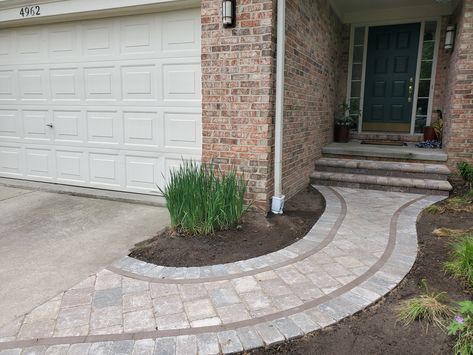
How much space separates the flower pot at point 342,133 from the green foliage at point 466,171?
224 centimetres

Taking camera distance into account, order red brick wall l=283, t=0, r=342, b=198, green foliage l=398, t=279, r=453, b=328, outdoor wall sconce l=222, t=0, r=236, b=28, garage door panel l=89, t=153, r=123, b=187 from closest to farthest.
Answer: green foliage l=398, t=279, r=453, b=328 < outdoor wall sconce l=222, t=0, r=236, b=28 < red brick wall l=283, t=0, r=342, b=198 < garage door panel l=89, t=153, r=123, b=187

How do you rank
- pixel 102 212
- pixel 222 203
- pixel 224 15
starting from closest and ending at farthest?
pixel 222 203
pixel 224 15
pixel 102 212

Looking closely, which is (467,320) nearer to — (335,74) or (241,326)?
(241,326)

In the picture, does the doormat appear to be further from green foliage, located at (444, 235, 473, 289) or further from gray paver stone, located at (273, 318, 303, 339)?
gray paver stone, located at (273, 318, 303, 339)

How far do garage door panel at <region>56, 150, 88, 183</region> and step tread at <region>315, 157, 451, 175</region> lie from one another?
11.6 feet

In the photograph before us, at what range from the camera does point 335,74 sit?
7121 mm

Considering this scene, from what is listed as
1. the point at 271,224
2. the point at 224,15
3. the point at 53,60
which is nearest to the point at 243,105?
the point at 224,15

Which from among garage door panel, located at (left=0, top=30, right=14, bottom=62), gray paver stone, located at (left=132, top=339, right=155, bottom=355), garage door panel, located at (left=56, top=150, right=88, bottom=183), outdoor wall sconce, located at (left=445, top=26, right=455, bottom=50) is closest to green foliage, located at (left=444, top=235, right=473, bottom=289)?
gray paver stone, located at (left=132, top=339, right=155, bottom=355)

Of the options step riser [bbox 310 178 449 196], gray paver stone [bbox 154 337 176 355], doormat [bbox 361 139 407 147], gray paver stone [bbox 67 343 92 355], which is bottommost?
gray paver stone [bbox 67 343 92 355]

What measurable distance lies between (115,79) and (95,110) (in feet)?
1.83

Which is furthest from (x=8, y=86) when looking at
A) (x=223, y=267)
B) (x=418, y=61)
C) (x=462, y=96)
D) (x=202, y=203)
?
(x=418, y=61)

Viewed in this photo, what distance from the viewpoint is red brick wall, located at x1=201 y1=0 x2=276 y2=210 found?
3.79 m

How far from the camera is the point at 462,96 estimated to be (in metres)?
5.26

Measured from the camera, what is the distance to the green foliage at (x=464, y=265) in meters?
2.61
